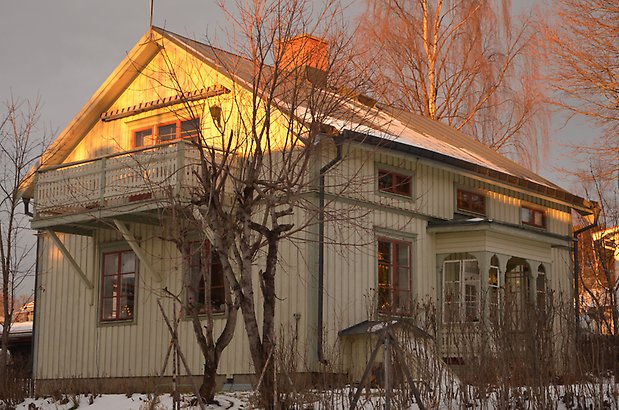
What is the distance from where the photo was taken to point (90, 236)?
22.9m

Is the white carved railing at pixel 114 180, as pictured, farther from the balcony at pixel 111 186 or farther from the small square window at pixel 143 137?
the small square window at pixel 143 137

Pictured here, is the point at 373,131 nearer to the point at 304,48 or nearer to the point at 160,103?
Result: the point at 160,103

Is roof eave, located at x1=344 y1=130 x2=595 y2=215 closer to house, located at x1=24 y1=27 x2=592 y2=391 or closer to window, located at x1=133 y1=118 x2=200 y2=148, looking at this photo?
house, located at x1=24 y1=27 x2=592 y2=391

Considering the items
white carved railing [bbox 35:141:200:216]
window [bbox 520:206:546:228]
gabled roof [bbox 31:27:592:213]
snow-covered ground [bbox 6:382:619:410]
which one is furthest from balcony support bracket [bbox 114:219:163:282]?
window [bbox 520:206:546:228]

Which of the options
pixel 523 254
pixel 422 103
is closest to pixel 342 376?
pixel 523 254

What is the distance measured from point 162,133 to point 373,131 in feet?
16.8

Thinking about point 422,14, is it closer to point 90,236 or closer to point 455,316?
point 90,236

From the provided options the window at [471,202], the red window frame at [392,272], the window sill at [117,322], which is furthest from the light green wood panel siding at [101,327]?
the window at [471,202]

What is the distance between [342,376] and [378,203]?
7688mm

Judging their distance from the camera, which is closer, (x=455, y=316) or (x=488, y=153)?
(x=455, y=316)

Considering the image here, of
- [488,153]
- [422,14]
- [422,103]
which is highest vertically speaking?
[422,14]

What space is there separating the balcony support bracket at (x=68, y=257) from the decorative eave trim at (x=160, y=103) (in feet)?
10.1

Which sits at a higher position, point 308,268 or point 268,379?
point 308,268

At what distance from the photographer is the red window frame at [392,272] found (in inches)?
A: 820
